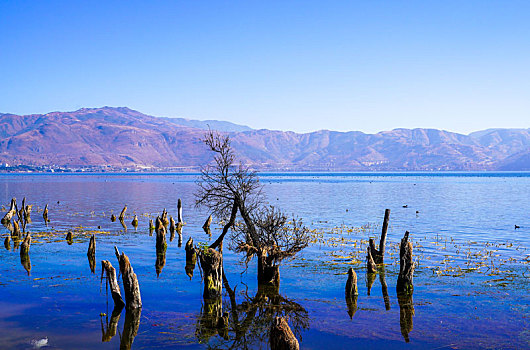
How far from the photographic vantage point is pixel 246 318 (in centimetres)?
2089

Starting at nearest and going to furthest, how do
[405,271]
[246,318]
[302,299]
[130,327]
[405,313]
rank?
[130,327] < [246,318] < [405,313] < [302,299] < [405,271]

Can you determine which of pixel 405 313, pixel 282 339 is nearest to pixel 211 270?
pixel 405 313

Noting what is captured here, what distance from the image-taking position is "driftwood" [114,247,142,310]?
2131 cm

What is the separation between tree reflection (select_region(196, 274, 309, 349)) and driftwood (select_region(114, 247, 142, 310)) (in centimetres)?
307

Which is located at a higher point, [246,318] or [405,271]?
[405,271]

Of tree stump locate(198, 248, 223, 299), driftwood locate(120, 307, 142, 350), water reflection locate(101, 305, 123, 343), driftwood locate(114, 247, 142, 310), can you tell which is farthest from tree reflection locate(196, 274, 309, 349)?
water reflection locate(101, 305, 123, 343)

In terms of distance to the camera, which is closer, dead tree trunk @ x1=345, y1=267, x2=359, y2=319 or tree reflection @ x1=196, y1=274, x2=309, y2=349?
tree reflection @ x1=196, y1=274, x2=309, y2=349

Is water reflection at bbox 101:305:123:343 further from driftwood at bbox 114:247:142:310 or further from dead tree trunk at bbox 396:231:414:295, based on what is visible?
dead tree trunk at bbox 396:231:414:295

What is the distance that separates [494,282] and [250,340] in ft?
51.2

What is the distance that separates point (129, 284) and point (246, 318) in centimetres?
542

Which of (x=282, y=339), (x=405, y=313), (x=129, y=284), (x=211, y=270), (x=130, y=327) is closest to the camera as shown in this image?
(x=282, y=339)

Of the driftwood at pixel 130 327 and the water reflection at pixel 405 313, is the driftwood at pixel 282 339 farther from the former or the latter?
the water reflection at pixel 405 313

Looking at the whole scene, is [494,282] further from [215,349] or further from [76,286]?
[76,286]

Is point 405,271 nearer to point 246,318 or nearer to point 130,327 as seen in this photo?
point 246,318
